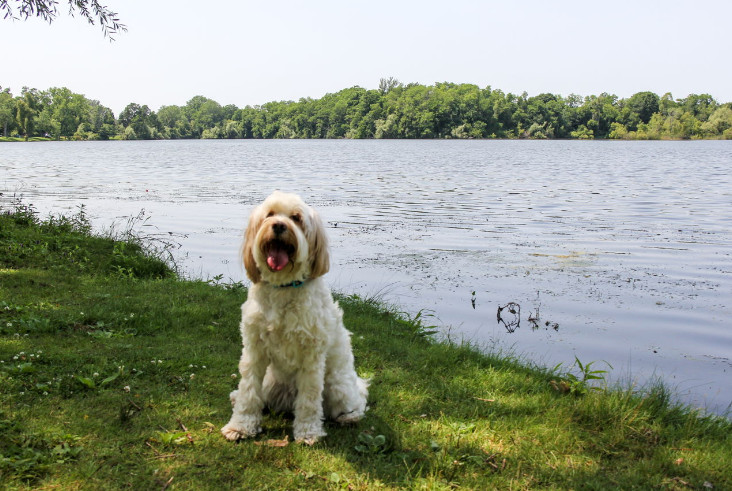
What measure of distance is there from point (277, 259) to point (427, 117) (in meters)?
→ 120

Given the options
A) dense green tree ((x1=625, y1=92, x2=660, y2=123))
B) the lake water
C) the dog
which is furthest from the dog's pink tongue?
dense green tree ((x1=625, y1=92, x2=660, y2=123))

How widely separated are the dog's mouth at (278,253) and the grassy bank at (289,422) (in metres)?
1.42

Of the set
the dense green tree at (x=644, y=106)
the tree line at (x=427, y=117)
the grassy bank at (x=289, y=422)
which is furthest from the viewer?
the dense green tree at (x=644, y=106)

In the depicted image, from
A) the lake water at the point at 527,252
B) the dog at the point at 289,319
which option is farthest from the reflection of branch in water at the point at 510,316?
the dog at the point at 289,319

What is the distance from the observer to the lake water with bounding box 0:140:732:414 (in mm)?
7738

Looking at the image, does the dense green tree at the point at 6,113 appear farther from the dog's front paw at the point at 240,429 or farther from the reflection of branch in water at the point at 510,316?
the dog's front paw at the point at 240,429

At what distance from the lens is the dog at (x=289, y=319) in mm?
4133

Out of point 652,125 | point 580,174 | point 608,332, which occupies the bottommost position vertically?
point 608,332

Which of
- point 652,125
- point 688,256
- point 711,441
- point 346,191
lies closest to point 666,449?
point 711,441

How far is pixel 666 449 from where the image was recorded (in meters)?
4.50

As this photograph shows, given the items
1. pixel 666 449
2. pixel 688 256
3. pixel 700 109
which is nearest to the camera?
pixel 666 449

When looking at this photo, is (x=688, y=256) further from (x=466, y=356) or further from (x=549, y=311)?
(x=466, y=356)

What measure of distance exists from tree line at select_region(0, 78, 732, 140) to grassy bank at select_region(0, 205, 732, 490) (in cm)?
11677

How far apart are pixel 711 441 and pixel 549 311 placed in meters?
4.26
